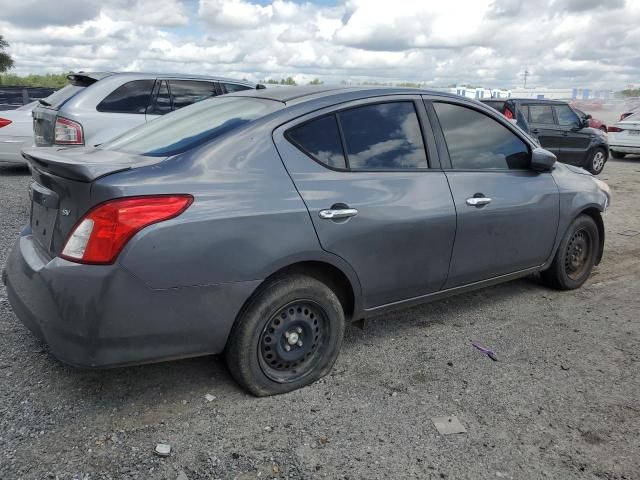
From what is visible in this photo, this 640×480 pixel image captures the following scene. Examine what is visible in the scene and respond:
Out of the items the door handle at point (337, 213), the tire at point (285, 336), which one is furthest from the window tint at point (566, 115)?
the tire at point (285, 336)

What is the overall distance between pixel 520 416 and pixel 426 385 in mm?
528

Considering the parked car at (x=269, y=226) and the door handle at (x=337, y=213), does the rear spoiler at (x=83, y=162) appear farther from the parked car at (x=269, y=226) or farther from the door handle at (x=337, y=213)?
the door handle at (x=337, y=213)

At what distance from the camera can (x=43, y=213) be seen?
2938 mm

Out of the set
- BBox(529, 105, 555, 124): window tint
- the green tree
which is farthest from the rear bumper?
the green tree

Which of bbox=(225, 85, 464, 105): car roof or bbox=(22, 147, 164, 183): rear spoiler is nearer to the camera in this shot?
bbox=(22, 147, 164, 183): rear spoiler

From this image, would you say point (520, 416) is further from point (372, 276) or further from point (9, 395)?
point (9, 395)

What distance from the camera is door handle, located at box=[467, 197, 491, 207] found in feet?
12.2

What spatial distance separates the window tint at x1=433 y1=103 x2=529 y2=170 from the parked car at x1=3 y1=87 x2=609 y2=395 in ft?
0.04

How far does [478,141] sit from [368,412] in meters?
2.07

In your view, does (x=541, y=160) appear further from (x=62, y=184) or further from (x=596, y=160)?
(x=596, y=160)

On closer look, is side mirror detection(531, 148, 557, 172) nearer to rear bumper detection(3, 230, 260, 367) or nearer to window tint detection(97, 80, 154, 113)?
rear bumper detection(3, 230, 260, 367)

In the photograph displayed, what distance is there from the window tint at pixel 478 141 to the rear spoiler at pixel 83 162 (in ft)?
6.42

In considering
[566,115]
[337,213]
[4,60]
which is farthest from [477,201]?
[4,60]

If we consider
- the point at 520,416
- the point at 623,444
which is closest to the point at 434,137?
the point at 520,416
